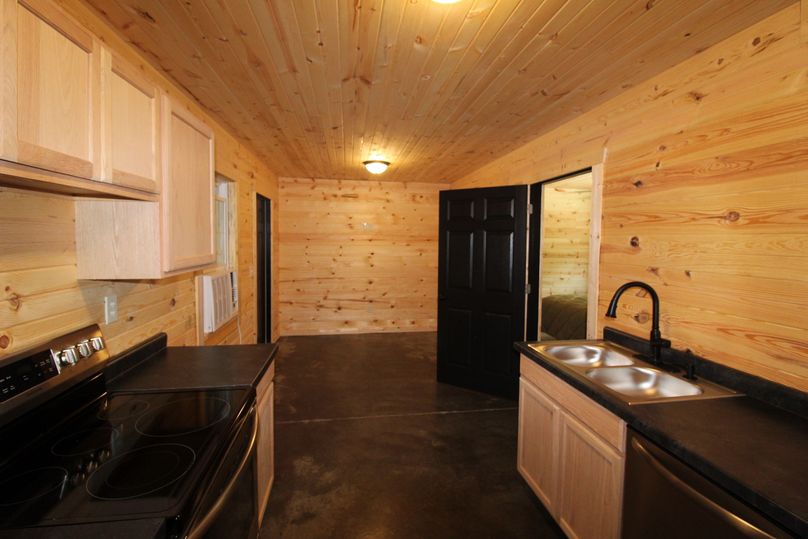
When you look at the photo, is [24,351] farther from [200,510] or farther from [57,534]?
[200,510]

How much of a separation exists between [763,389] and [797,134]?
3.27 ft

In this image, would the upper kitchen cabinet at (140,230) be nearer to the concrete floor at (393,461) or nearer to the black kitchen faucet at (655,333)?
the concrete floor at (393,461)

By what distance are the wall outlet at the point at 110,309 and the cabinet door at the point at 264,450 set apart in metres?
0.75

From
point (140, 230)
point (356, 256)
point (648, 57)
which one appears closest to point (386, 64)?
point (648, 57)

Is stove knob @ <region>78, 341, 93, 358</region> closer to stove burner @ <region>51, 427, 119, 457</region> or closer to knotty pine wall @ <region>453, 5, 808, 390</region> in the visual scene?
stove burner @ <region>51, 427, 119, 457</region>

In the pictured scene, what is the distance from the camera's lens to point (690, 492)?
1.07m

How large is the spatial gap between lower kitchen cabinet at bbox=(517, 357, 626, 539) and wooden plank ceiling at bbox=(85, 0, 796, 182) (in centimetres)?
162

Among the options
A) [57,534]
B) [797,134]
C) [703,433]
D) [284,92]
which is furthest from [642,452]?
[284,92]

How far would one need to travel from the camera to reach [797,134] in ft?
4.61

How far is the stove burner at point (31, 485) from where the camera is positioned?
895 mm

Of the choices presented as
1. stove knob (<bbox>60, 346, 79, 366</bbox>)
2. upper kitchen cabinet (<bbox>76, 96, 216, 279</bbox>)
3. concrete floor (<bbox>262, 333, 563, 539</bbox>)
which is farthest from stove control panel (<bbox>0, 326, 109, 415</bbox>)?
concrete floor (<bbox>262, 333, 563, 539</bbox>)

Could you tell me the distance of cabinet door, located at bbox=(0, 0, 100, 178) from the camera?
2.67ft

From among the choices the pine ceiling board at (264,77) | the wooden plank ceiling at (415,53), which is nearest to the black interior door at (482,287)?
the wooden plank ceiling at (415,53)

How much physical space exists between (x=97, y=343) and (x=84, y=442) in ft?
1.60
